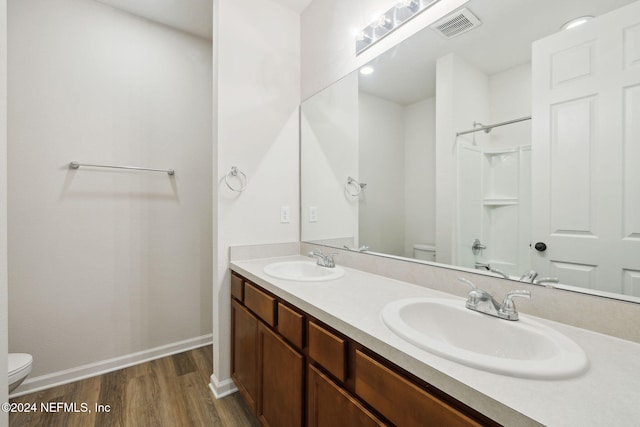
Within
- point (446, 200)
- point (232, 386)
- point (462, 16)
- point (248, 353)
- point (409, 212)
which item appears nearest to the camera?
point (462, 16)

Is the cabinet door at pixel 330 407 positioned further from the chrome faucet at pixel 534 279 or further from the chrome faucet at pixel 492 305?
the chrome faucet at pixel 534 279

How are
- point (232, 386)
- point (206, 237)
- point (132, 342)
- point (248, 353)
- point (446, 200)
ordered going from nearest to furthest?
point (446, 200)
point (248, 353)
point (232, 386)
point (132, 342)
point (206, 237)

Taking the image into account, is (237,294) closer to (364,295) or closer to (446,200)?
(364,295)

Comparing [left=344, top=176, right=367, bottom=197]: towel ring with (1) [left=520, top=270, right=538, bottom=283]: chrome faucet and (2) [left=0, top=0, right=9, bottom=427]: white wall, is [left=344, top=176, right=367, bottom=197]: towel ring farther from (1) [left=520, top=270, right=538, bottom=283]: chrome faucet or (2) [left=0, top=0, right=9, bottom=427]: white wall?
(2) [left=0, top=0, right=9, bottom=427]: white wall

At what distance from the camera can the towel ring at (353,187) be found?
170cm

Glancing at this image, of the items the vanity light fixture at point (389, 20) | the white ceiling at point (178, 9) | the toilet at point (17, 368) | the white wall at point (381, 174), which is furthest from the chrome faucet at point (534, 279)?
the toilet at point (17, 368)

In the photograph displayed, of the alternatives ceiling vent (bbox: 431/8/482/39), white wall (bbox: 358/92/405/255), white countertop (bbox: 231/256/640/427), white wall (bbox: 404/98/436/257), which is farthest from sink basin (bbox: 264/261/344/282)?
ceiling vent (bbox: 431/8/482/39)

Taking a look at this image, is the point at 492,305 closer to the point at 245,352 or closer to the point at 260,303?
the point at 260,303

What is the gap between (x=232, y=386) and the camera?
5.91 feet

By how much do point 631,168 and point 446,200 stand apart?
567 mm

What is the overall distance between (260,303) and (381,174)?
3.16 ft

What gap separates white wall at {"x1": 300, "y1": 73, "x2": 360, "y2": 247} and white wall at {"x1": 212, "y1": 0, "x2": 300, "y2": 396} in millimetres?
111

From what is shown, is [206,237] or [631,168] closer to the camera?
[631,168]

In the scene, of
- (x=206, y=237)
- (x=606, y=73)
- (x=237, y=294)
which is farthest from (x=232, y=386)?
(x=606, y=73)
